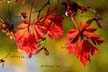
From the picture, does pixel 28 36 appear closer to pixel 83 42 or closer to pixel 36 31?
pixel 36 31

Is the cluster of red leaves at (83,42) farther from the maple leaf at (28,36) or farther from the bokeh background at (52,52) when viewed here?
the maple leaf at (28,36)

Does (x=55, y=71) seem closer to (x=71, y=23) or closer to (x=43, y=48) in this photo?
(x=43, y=48)

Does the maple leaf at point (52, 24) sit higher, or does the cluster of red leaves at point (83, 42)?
the maple leaf at point (52, 24)

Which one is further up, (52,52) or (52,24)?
(52,24)

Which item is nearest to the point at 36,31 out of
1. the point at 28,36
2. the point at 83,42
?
the point at 28,36

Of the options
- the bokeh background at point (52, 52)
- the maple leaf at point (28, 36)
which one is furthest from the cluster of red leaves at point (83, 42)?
the maple leaf at point (28, 36)

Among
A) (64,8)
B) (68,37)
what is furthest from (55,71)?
(64,8)
